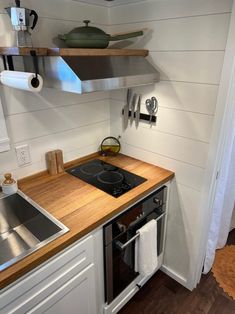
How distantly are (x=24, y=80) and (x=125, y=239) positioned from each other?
39.5 inches

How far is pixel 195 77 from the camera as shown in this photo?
130 cm

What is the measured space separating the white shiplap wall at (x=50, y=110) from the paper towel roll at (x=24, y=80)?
16 cm

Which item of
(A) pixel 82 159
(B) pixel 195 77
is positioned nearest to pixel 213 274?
(A) pixel 82 159

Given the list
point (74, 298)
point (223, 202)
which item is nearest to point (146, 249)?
point (74, 298)

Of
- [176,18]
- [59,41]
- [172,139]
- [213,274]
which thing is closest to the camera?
[176,18]

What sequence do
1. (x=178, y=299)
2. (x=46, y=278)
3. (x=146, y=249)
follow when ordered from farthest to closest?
1. (x=178, y=299)
2. (x=146, y=249)
3. (x=46, y=278)

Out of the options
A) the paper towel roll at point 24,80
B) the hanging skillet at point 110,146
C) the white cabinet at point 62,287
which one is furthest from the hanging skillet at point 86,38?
the white cabinet at point 62,287

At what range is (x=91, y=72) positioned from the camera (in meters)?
1.10

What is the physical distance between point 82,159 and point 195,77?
3.18 ft

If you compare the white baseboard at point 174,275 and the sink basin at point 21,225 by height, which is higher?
A: the sink basin at point 21,225

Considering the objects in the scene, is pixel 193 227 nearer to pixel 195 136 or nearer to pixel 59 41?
pixel 195 136

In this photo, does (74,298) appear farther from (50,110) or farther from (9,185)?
(50,110)

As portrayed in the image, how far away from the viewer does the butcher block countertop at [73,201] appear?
3.04 ft

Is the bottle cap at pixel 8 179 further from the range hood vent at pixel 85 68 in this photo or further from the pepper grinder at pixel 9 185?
the range hood vent at pixel 85 68
